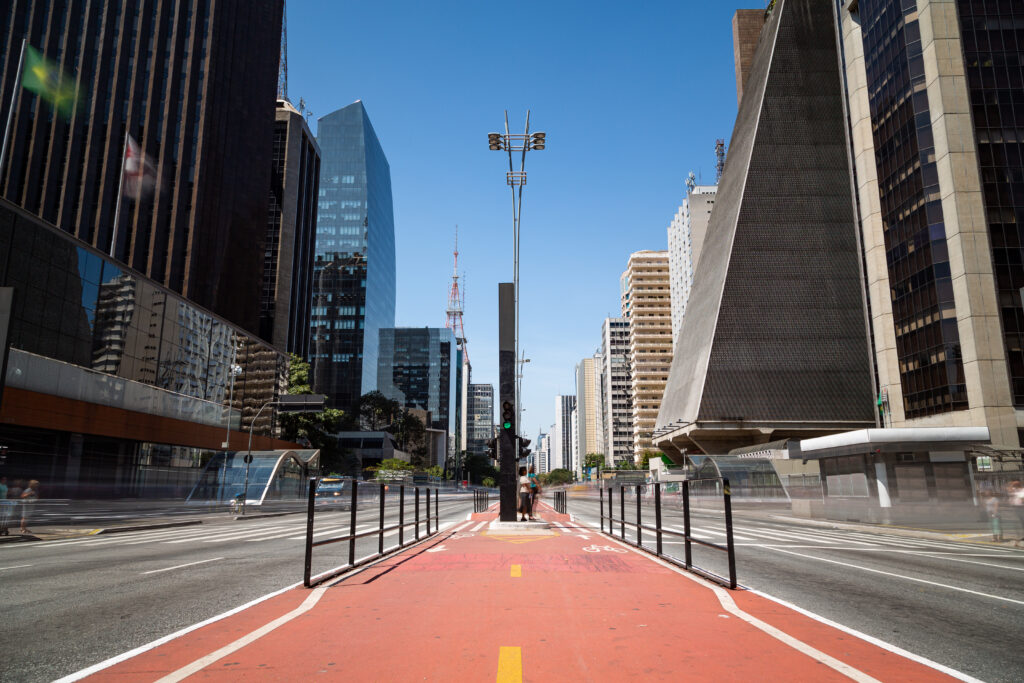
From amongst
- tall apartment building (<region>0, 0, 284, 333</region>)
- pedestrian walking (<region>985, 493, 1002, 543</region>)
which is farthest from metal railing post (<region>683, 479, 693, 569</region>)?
tall apartment building (<region>0, 0, 284, 333</region>)

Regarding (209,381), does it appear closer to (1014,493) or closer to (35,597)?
(35,597)

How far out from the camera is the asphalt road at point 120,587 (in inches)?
218

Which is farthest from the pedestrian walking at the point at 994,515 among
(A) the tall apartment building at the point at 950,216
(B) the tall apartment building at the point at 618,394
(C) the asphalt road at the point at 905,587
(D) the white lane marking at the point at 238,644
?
(B) the tall apartment building at the point at 618,394

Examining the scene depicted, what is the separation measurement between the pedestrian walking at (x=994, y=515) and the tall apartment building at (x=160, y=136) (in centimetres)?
6824

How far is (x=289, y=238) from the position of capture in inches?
4311

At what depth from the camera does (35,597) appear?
26.9 ft

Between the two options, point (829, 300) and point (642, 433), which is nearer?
point (829, 300)

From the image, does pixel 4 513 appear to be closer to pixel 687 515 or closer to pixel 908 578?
pixel 687 515

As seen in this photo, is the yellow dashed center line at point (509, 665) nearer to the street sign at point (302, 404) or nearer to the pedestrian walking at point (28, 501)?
the pedestrian walking at point (28, 501)

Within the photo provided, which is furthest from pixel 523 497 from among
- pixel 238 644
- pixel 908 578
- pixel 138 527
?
pixel 238 644

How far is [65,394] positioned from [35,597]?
31.7m

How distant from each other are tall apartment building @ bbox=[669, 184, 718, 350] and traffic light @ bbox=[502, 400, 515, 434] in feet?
387

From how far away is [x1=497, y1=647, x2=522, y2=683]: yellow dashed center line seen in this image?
173 inches

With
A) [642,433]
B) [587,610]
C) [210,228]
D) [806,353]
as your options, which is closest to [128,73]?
[210,228]
